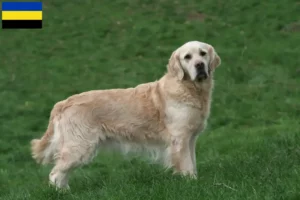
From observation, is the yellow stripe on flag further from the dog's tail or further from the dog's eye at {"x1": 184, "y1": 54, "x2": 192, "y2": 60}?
the dog's eye at {"x1": 184, "y1": 54, "x2": 192, "y2": 60}

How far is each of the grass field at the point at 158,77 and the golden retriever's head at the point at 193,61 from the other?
1004 millimetres

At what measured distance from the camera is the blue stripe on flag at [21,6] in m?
18.3

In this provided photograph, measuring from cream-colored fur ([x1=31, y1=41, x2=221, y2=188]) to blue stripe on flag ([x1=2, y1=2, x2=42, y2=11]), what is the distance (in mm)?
12359

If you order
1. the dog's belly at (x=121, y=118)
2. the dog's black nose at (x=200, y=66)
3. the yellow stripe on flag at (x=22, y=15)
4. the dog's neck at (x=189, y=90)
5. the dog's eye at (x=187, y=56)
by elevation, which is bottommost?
the yellow stripe on flag at (x=22, y=15)

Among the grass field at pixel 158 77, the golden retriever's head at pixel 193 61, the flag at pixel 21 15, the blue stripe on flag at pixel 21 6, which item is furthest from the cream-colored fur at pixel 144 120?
the blue stripe on flag at pixel 21 6

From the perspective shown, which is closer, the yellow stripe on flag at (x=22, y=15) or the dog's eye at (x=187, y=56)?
the dog's eye at (x=187, y=56)

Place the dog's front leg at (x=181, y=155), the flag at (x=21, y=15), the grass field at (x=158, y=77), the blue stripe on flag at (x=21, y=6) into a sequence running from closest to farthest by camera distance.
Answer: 1. the grass field at (x=158, y=77)
2. the dog's front leg at (x=181, y=155)
3. the flag at (x=21, y=15)
4. the blue stripe on flag at (x=21, y=6)

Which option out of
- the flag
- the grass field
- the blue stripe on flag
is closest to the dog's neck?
the grass field

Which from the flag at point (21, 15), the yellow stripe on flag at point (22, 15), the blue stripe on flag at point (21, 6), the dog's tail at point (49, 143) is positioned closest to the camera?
the dog's tail at point (49, 143)

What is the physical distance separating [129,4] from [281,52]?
20.7ft

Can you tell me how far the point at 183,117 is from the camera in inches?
249

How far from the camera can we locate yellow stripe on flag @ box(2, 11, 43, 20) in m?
18.5

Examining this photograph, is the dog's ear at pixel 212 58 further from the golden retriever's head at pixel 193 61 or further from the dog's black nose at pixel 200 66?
the dog's black nose at pixel 200 66

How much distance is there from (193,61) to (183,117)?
0.60 meters
